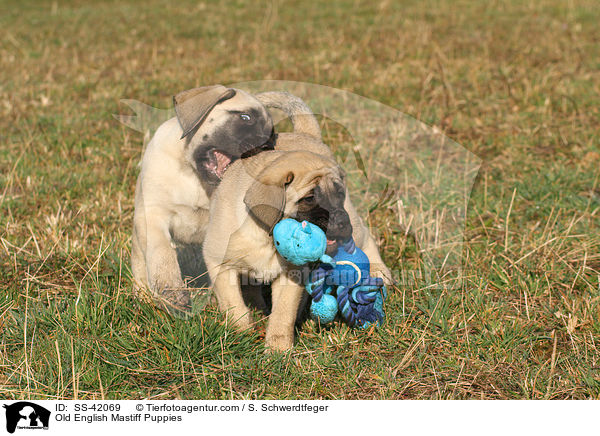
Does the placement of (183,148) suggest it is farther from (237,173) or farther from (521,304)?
(521,304)

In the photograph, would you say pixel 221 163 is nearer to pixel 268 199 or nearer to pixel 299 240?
pixel 268 199

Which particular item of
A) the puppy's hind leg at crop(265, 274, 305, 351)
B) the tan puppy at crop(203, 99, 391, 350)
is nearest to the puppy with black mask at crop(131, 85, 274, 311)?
the tan puppy at crop(203, 99, 391, 350)

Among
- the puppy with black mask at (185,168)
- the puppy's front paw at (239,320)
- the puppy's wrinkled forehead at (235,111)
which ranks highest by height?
the puppy's wrinkled forehead at (235,111)

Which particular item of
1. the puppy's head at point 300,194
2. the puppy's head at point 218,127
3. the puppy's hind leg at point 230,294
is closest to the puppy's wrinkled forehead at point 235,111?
the puppy's head at point 218,127

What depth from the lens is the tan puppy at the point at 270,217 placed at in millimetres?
3047

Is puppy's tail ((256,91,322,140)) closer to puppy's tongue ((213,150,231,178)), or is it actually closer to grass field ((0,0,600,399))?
puppy's tongue ((213,150,231,178))

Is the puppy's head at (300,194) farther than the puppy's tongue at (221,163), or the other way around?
the puppy's tongue at (221,163)

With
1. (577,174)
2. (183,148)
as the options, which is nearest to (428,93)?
(577,174)

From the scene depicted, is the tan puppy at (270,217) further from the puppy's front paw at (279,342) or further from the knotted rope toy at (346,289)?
the knotted rope toy at (346,289)

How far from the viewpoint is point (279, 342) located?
3.30 metres

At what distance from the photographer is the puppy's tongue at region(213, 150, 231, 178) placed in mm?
3682

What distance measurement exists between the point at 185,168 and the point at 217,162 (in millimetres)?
190

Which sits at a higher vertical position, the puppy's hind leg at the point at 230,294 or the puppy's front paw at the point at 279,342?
the puppy's hind leg at the point at 230,294

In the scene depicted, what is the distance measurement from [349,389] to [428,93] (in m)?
4.64
